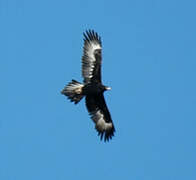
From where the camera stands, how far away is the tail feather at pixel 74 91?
17.5 meters

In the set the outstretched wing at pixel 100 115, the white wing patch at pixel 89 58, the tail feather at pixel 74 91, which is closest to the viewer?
the tail feather at pixel 74 91

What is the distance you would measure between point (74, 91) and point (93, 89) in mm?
656

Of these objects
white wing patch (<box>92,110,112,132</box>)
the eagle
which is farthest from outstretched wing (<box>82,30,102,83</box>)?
white wing patch (<box>92,110,112,132</box>)

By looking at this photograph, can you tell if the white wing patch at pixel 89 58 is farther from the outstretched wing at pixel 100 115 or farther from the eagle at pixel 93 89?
the outstretched wing at pixel 100 115

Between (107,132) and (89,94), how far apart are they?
1826 mm

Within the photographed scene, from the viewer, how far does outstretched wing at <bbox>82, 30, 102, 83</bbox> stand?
17953 millimetres

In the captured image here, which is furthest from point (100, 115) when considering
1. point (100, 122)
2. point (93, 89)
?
point (93, 89)

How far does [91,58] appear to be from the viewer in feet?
60.3

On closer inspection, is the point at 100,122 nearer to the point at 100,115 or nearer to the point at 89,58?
the point at 100,115

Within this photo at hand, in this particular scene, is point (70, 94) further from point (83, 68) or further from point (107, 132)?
point (107, 132)

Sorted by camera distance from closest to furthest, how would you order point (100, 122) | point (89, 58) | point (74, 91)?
1. point (74, 91)
2. point (89, 58)
3. point (100, 122)

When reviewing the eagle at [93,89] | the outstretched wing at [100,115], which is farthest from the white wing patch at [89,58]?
the outstretched wing at [100,115]

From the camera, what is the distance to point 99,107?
1858cm

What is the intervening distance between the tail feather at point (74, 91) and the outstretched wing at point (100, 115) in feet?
2.27
